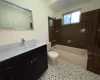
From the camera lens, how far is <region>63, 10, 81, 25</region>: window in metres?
2.28

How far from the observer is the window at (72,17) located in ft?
7.49

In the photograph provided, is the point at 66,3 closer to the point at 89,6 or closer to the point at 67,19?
the point at 67,19

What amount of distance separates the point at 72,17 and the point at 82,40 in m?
1.11

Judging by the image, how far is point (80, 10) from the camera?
2180 mm

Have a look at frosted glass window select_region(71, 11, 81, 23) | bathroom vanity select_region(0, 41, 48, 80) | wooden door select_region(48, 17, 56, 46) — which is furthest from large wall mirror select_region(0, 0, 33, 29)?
frosted glass window select_region(71, 11, 81, 23)

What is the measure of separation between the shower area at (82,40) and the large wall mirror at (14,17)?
1.54m

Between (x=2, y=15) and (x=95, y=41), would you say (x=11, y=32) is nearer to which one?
(x=2, y=15)

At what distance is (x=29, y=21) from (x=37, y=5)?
65cm

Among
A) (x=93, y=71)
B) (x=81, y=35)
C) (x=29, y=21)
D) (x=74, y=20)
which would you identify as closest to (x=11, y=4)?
(x=29, y=21)

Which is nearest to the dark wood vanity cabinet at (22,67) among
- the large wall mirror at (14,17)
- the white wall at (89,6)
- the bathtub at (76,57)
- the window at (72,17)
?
the large wall mirror at (14,17)

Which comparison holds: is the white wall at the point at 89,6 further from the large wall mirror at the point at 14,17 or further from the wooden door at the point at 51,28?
the large wall mirror at the point at 14,17

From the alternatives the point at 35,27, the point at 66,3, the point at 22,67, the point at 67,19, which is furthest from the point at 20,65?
the point at 67,19

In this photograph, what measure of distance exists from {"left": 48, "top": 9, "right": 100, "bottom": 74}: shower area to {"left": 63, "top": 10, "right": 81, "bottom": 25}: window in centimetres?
15

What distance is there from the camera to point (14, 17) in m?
1.33
